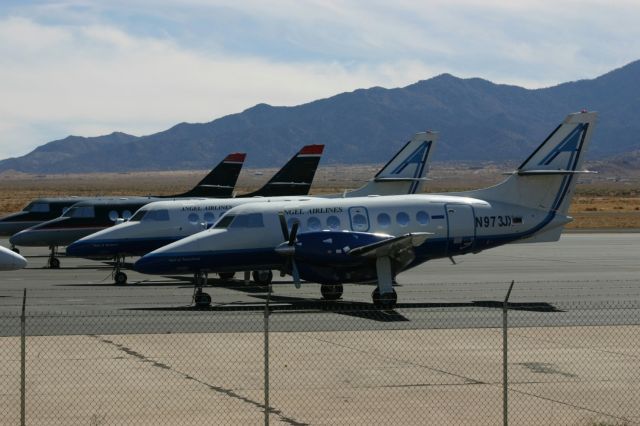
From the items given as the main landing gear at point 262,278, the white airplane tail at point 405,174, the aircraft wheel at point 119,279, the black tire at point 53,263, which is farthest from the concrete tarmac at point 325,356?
the black tire at point 53,263

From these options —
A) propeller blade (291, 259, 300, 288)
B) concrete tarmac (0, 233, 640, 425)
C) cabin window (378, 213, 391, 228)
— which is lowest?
concrete tarmac (0, 233, 640, 425)

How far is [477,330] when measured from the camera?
80.6 ft

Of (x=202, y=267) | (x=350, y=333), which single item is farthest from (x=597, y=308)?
(x=202, y=267)

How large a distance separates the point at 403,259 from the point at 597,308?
16.1 ft

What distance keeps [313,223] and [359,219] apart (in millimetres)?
1288

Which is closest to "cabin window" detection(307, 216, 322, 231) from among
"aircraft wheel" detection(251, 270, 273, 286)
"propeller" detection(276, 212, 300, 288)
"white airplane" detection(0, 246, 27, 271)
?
"propeller" detection(276, 212, 300, 288)

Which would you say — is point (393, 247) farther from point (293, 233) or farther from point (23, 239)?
point (23, 239)

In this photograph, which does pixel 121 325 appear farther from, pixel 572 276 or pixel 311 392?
pixel 572 276

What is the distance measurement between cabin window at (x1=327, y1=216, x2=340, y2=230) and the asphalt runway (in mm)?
2009

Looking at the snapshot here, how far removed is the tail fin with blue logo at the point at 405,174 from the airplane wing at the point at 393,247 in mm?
13574

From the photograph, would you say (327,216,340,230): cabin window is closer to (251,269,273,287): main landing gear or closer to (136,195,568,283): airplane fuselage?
(136,195,568,283): airplane fuselage

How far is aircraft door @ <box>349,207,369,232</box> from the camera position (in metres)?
31.7

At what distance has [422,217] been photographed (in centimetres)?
3209

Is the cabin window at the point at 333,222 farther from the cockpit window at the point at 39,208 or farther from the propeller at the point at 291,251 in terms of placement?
the cockpit window at the point at 39,208
